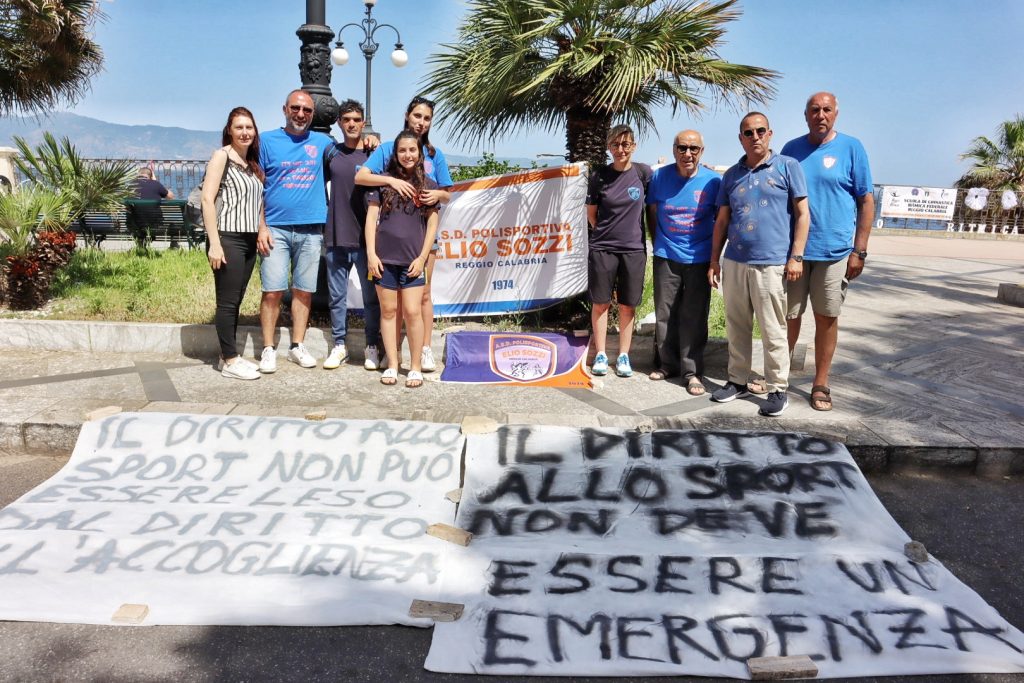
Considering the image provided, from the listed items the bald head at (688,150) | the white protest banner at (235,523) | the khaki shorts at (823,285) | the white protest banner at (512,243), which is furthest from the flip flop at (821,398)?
the white protest banner at (235,523)

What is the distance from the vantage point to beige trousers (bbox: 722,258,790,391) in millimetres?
4641

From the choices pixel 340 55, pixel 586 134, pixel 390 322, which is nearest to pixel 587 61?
pixel 586 134

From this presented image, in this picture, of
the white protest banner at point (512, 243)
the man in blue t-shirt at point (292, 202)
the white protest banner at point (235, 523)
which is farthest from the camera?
the white protest banner at point (512, 243)

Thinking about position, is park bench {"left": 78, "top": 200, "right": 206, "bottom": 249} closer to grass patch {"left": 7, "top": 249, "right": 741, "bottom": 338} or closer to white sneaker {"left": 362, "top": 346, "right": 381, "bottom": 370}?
grass patch {"left": 7, "top": 249, "right": 741, "bottom": 338}

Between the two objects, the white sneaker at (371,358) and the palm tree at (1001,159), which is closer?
the white sneaker at (371,358)

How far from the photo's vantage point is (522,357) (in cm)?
564

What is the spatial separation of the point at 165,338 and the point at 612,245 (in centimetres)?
369

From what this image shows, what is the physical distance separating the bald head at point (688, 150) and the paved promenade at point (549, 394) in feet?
5.06

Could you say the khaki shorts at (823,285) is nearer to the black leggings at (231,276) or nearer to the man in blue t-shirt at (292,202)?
the man in blue t-shirt at (292,202)

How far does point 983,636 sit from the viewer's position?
2607 mm

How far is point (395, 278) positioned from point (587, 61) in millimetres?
2309

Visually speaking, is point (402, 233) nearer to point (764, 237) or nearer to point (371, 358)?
point (371, 358)

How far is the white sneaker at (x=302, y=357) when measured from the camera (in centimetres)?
559

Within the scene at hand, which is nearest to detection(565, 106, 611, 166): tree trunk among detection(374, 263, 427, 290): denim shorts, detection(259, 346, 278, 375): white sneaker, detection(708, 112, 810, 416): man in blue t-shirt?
detection(708, 112, 810, 416): man in blue t-shirt
